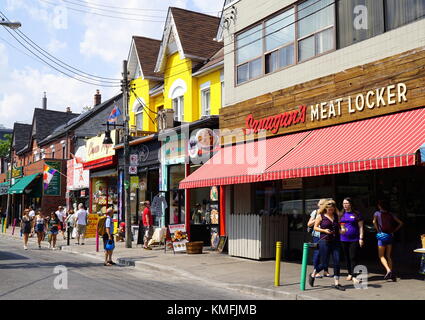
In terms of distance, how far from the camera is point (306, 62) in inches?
519

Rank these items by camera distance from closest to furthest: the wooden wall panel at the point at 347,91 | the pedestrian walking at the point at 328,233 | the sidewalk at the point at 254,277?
the sidewalk at the point at 254,277
the pedestrian walking at the point at 328,233
the wooden wall panel at the point at 347,91

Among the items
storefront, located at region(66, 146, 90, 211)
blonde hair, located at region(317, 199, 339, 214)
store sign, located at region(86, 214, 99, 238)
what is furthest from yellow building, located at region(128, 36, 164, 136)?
blonde hair, located at region(317, 199, 339, 214)

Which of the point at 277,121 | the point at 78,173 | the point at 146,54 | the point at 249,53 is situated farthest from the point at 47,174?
the point at 277,121

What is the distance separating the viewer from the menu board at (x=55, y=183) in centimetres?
3562

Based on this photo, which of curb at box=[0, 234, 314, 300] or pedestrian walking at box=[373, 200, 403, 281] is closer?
curb at box=[0, 234, 314, 300]

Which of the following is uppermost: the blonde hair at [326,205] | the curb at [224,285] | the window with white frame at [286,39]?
the window with white frame at [286,39]

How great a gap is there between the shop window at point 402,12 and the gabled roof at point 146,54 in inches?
561

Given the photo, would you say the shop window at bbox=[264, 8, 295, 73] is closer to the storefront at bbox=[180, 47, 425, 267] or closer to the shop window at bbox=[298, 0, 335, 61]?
the shop window at bbox=[298, 0, 335, 61]

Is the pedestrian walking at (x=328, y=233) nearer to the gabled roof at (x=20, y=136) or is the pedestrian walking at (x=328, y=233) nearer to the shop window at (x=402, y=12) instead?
the shop window at (x=402, y=12)

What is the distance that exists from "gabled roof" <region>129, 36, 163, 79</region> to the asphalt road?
11.9 m

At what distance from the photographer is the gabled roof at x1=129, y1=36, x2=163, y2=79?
77.9ft

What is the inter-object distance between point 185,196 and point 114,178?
9.31 m

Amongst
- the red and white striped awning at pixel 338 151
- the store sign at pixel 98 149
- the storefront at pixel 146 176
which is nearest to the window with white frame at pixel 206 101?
the storefront at pixel 146 176
